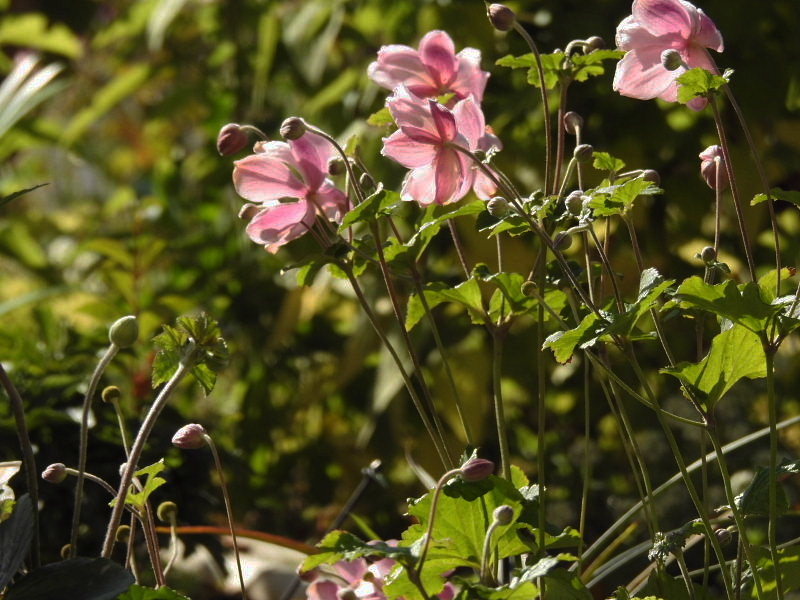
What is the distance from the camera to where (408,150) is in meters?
0.57

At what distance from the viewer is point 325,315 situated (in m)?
1.89

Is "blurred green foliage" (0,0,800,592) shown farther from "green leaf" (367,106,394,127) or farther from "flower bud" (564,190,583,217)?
"flower bud" (564,190,583,217)

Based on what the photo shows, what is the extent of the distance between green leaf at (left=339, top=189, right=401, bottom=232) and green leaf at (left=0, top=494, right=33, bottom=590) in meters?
0.19

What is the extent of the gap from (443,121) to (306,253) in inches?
38.0

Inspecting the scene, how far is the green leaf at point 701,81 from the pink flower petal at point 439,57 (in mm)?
181

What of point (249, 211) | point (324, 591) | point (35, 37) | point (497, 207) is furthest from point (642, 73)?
point (35, 37)

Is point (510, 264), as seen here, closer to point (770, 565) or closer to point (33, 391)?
point (33, 391)

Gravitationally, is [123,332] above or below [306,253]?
above

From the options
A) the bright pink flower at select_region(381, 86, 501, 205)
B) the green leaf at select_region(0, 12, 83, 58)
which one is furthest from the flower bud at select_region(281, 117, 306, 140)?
the green leaf at select_region(0, 12, 83, 58)

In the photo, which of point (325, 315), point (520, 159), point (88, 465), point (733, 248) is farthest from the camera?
point (325, 315)

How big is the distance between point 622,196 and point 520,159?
93 centimetres

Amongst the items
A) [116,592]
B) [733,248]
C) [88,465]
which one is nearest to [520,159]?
[733,248]

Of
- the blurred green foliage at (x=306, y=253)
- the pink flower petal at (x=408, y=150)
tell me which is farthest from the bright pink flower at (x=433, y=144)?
the blurred green foliage at (x=306, y=253)

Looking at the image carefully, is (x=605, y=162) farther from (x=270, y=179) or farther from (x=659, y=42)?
(x=270, y=179)
